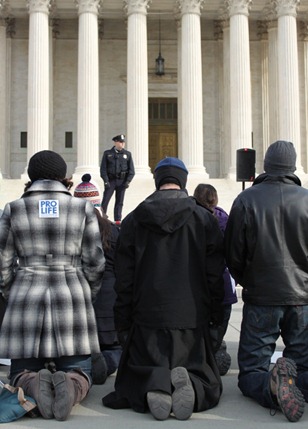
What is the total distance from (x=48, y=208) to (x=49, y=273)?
61 cm

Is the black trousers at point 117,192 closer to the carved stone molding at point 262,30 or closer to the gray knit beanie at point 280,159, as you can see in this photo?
the gray knit beanie at point 280,159

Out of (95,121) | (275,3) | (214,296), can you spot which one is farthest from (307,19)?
(214,296)

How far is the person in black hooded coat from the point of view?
5285 millimetres

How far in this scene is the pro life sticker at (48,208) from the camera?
5.49 metres

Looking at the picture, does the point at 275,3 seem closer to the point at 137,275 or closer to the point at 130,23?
the point at 130,23

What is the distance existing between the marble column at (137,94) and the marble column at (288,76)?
6.37 meters

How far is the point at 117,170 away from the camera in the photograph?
57.6ft

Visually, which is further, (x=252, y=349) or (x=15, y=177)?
(x=15, y=177)

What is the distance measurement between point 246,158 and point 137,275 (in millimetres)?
14282

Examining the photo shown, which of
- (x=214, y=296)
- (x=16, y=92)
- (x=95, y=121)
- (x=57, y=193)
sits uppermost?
(x=16, y=92)

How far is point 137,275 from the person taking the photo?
18.1ft

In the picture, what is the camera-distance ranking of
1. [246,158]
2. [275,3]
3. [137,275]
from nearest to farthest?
1. [137,275]
2. [246,158]
3. [275,3]

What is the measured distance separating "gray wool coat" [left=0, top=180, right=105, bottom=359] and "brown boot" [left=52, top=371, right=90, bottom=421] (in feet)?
1.00

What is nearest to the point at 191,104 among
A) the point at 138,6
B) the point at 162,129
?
the point at 138,6
